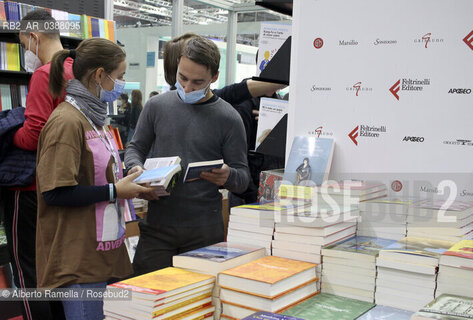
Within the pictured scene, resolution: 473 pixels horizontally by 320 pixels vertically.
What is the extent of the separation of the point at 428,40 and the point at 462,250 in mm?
943

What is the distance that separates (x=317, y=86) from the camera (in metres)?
2.19

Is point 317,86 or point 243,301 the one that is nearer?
point 243,301

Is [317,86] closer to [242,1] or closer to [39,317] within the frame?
[39,317]

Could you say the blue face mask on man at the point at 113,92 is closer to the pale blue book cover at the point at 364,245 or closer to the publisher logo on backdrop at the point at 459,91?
the pale blue book cover at the point at 364,245

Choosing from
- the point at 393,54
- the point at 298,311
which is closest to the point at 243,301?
the point at 298,311

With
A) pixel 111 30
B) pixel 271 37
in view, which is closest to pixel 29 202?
pixel 271 37

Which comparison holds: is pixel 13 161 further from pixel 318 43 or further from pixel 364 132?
pixel 364 132

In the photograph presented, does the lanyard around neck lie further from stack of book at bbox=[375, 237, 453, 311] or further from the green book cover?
stack of book at bbox=[375, 237, 453, 311]

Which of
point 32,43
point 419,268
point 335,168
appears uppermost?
point 32,43

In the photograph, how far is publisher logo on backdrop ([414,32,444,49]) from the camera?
190cm

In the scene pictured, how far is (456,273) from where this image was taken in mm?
1297

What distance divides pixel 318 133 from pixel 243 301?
1.08 meters

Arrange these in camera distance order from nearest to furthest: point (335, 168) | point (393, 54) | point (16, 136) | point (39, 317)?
1. point (393, 54)
2. point (335, 168)
3. point (16, 136)
4. point (39, 317)

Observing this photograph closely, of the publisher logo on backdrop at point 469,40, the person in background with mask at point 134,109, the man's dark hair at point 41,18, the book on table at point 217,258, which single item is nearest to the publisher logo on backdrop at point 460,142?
the publisher logo on backdrop at point 469,40
